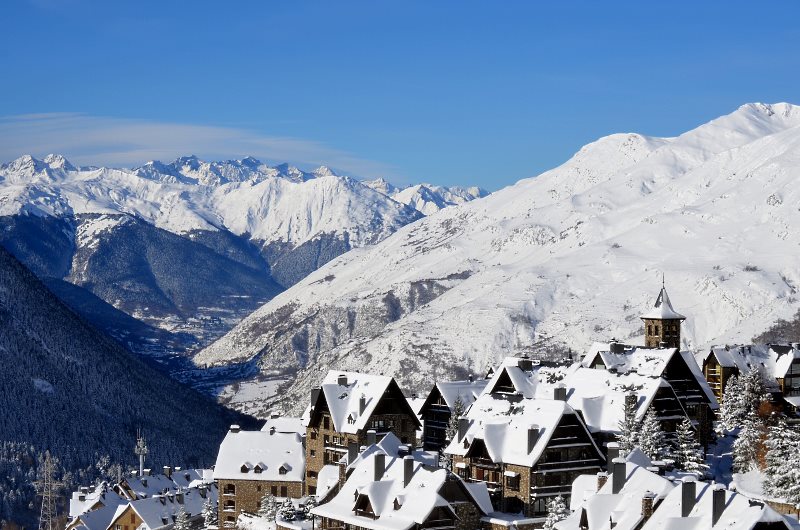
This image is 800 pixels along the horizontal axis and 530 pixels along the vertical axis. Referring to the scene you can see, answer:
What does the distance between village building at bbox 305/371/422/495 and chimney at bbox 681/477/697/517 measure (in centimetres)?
5162

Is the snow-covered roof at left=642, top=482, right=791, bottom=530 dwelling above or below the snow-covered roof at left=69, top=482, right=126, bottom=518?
above

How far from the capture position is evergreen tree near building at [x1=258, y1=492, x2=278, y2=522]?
119 meters

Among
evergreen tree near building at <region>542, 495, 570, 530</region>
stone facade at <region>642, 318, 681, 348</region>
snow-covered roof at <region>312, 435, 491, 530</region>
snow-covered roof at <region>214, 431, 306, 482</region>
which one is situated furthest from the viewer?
stone facade at <region>642, 318, 681, 348</region>

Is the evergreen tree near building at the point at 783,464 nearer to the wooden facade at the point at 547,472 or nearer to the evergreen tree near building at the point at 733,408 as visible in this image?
the wooden facade at the point at 547,472

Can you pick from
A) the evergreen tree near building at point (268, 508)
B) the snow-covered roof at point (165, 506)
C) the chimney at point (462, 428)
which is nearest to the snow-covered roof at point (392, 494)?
the chimney at point (462, 428)

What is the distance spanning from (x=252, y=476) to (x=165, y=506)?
29.7 m

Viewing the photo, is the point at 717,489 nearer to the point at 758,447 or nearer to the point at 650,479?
the point at 650,479

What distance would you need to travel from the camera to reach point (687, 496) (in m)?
77.9

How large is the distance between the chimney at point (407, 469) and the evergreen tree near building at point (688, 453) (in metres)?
20.6

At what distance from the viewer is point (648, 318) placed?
5979 inches

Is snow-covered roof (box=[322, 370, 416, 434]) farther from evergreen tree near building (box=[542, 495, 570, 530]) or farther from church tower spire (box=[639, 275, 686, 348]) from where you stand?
church tower spire (box=[639, 275, 686, 348])

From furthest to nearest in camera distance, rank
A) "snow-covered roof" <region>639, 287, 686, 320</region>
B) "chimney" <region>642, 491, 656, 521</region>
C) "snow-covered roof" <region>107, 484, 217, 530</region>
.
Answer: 1. "snow-covered roof" <region>107, 484, 217, 530</region>
2. "snow-covered roof" <region>639, 287, 686, 320</region>
3. "chimney" <region>642, 491, 656, 521</region>

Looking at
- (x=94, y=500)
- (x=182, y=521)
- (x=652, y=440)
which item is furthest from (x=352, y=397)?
(x=94, y=500)

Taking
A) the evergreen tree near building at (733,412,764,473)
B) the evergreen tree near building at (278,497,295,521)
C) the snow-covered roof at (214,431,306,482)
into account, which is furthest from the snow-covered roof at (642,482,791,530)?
the snow-covered roof at (214,431,306,482)
